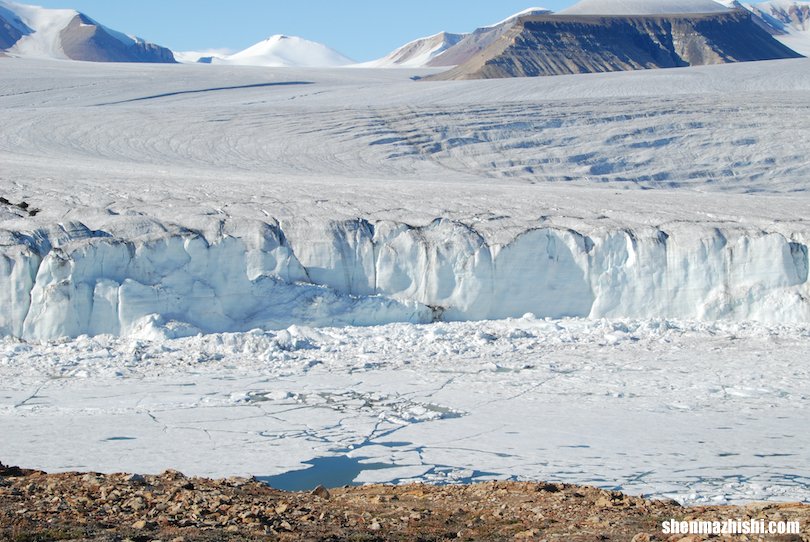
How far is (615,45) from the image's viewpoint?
1742 inches

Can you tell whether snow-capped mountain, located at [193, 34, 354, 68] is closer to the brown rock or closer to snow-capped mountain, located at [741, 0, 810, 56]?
snow-capped mountain, located at [741, 0, 810, 56]

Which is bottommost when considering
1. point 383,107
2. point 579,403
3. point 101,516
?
point 579,403

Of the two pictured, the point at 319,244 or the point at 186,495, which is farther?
the point at 319,244

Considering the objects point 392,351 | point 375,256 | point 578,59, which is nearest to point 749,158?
point 375,256

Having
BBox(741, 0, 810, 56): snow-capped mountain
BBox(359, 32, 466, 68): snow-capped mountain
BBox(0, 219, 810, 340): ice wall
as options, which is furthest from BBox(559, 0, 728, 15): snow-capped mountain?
BBox(0, 219, 810, 340): ice wall

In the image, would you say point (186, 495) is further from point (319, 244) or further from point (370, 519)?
point (319, 244)

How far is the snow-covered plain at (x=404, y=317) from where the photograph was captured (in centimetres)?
659

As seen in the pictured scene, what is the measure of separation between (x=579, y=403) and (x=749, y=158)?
39.9ft

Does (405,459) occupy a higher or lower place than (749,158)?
lower

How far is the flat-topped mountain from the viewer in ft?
135

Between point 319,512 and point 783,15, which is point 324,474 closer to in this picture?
point 319,512

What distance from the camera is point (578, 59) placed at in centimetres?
4231

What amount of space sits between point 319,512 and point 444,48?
308 ft

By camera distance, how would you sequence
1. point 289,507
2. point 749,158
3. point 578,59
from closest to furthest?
point 289,507, point 749,158, point 578,59
